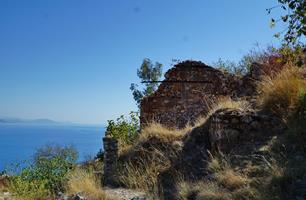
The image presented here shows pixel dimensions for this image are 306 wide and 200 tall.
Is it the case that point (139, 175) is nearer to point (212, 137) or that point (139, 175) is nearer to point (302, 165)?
point (212, 137)

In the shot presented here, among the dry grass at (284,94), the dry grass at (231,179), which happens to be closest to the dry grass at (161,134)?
the dry grass at (284,94)

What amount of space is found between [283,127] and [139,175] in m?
3.43

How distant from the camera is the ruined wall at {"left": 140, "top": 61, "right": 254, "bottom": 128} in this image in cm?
1426

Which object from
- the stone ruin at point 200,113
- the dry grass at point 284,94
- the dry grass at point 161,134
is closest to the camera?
the dry grass at point 284,94

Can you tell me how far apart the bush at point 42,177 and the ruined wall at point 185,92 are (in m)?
3.84

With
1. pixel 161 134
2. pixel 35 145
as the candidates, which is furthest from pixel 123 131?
pixel 35 145

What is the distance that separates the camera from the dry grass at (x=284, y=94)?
7.97 m

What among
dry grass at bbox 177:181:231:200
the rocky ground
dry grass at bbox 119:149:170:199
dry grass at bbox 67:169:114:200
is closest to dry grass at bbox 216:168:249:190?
dry grass at bbox 177:181:231:200

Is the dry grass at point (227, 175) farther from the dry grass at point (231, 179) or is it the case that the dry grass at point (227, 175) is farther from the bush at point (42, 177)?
the bush at point (42, 177)

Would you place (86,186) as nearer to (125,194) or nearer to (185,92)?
(125,194)

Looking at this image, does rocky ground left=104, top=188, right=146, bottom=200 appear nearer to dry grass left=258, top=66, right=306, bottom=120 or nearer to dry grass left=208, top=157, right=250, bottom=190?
dry grass left=208, top=157, right=250, bottom=190

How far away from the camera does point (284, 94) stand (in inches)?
325

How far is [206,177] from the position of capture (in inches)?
284

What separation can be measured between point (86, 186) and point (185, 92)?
742cm
